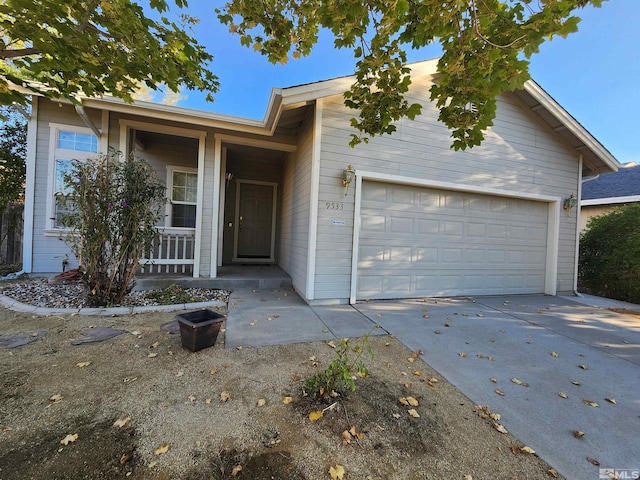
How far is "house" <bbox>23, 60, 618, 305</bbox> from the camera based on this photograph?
4.64 m

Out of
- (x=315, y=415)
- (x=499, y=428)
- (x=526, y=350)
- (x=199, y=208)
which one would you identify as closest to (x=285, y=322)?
(x=315, y=415)

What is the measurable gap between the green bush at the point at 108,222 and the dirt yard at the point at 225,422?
1.39 meters

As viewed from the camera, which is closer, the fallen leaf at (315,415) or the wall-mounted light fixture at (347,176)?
the fallen leaf at (315,415)

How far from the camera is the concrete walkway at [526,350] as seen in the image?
1.82m

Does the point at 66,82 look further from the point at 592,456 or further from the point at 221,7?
the point at 592,456

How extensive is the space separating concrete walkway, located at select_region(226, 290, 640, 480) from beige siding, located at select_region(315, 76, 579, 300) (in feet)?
3.44

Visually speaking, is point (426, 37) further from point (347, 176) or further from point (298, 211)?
point (298, 211)

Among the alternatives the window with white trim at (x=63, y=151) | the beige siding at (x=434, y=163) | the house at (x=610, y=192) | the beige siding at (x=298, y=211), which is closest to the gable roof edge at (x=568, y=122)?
the beige siding at (x=434, y=163)

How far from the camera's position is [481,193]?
5.57 metres

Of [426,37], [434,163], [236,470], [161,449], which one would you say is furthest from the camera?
[434,163]

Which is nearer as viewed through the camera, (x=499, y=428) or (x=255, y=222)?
(x=499, y=428)

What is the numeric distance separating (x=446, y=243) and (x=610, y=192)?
965 cm

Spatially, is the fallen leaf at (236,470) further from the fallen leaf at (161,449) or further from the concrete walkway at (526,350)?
the concrete walkway at (526,350)

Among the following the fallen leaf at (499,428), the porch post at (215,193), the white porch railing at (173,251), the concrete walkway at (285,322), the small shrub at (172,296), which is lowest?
the fallen leaf at (499,428)
